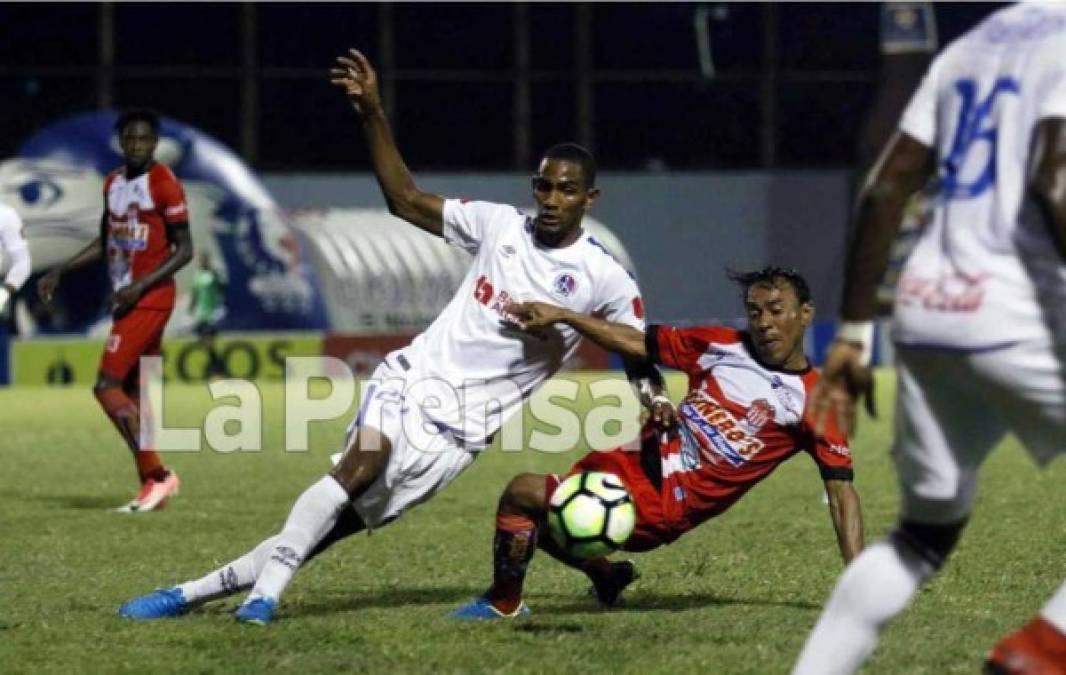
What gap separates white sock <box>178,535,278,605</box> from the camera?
8219mm

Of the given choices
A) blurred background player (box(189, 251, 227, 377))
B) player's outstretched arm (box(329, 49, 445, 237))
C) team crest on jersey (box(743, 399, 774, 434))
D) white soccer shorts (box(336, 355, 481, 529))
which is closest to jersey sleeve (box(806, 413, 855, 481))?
team crest on jersey (box(743, 399, 774, 434))

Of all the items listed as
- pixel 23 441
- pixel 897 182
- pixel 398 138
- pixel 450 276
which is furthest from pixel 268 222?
pixel 897 182

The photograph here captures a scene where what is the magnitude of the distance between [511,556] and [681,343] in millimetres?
1043

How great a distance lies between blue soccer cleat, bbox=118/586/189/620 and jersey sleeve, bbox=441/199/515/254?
172 cm

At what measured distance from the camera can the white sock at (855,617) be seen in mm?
5742

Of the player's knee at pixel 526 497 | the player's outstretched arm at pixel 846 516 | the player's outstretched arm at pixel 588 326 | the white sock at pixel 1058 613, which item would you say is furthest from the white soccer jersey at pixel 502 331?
the white sock at pixel 1058 613

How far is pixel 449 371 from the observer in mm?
8266

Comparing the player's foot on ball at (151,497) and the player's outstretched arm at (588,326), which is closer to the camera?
the player's outstretched arm at (588,326)

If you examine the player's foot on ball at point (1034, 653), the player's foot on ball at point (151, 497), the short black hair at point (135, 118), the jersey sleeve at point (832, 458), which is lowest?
the player's foot on ball at point (151, 497)

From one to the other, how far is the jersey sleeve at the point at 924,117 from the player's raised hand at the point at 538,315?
2.38m

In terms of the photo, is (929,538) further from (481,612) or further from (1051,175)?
(481,612)

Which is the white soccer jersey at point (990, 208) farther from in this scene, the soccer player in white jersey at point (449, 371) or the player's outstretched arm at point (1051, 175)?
the soccer player in white jersey at point (449, 371)

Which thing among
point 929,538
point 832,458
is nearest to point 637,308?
point 832,458

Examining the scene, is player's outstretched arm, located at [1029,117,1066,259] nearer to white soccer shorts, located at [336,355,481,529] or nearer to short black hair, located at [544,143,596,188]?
short black hair, located at [544,143,596,188]
